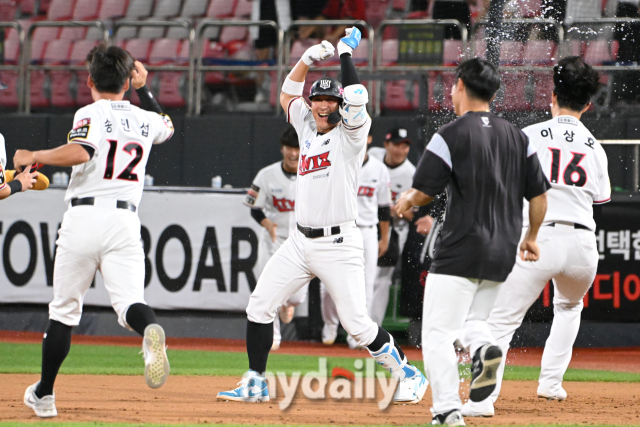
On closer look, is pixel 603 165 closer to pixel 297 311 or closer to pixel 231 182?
pixel 297 311

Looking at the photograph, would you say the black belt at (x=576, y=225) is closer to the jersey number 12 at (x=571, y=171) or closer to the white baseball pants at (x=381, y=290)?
→ the jersey number 12 at (x=571, y=171)

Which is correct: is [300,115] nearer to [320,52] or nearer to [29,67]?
[320,52]

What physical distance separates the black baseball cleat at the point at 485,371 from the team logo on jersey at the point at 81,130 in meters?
2.44

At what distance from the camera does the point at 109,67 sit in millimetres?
4930

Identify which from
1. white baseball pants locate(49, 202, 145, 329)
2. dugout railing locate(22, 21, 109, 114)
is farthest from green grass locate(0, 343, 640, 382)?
dugout railing locate(22, 21, 109, 114)

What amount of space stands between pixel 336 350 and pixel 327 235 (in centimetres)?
419

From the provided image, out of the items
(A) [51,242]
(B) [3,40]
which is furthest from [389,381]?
(B) [3,40]

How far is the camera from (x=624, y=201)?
31.1 feet

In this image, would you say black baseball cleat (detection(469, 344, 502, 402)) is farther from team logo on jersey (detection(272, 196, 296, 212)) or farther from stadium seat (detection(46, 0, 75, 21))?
stadium seat (detection(46, 0, 75, 21))

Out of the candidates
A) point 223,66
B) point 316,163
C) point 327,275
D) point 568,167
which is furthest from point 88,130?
point 223,66

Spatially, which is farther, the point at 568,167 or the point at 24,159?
the point at 568,167

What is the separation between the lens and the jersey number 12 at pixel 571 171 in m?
5.56

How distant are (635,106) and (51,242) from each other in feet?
23.6

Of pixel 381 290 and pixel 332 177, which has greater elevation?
pixel 332 177
